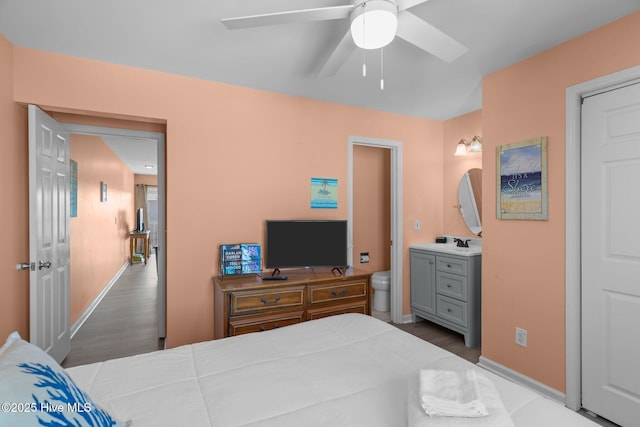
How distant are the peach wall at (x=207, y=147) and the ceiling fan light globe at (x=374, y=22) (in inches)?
67.3

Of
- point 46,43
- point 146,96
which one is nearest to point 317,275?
point 146,96

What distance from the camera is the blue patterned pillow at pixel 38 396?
718 millimetres

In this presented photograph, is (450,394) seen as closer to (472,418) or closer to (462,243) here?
(472,418)

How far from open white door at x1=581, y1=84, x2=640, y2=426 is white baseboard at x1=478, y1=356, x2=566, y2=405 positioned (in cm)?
16

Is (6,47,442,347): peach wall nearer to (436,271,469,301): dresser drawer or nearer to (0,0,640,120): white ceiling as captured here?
(0,0,640,120): white ceiling

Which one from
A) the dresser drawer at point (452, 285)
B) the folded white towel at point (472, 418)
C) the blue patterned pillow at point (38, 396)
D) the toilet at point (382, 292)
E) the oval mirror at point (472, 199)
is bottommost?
the toilet at point (382, 292)

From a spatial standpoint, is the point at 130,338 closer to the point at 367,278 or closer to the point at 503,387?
the point at 367,278

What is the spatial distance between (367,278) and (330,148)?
140cm

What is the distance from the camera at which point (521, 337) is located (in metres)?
2.50

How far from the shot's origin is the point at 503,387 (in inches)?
47.4

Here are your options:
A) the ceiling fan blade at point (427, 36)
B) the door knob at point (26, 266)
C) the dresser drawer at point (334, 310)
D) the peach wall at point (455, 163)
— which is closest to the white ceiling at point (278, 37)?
the ceiling fan blade at point (427, 36)

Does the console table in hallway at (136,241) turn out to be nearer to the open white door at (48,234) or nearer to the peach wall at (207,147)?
the open white door at (48,234)

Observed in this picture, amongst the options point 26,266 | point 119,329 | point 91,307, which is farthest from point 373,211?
point 91,307

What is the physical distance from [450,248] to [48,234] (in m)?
3.69
